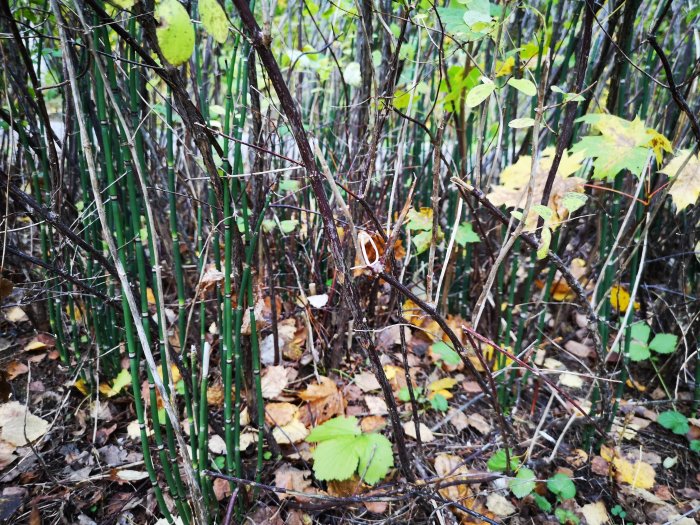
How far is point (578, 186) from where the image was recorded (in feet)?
3.29

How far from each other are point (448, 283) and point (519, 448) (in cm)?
53

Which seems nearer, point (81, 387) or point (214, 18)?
point (214, 18)

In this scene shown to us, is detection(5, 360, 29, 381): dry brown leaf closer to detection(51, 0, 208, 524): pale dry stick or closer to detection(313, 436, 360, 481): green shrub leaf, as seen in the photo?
detection(51, 0, 208, 524): pale dry stick

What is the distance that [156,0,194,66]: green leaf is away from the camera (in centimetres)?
53

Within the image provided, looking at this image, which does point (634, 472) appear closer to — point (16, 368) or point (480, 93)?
point (480, 93)

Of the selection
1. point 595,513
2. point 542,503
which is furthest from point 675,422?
point 542,503

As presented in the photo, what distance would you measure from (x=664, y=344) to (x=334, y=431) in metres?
1.06

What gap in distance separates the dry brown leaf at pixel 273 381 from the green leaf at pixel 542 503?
72 cm

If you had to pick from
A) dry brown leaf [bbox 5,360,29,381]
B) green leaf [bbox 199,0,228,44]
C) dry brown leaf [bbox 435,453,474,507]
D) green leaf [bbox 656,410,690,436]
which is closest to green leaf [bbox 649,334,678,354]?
green leaf [bbox 656,410,690,436]

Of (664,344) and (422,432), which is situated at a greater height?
(664,344)

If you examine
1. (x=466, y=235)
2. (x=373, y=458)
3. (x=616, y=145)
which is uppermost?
(x=616, y=145)

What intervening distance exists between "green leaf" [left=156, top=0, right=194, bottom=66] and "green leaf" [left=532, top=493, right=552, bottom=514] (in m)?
1.19

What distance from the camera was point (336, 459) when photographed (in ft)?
3.10

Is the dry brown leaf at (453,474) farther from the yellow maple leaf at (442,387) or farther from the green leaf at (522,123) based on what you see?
the green leaf at (522,123)
